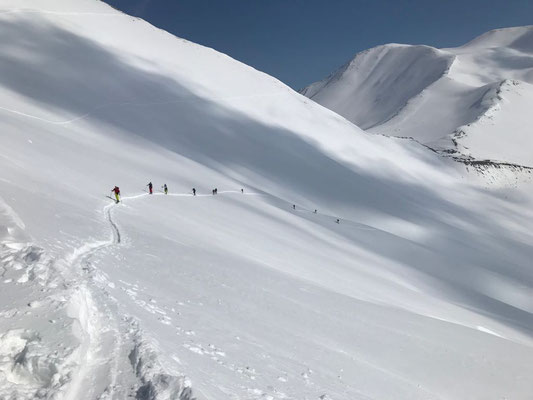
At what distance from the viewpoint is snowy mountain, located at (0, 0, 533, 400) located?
5.96 m

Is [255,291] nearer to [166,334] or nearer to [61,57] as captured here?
[166,334]

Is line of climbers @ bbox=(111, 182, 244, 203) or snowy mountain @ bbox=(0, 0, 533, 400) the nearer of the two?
snowy mountain @ bbox=(0, 0, 533, 400)

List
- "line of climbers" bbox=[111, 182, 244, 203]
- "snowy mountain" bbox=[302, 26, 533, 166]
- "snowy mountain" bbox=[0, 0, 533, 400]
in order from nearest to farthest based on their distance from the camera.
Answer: "snowy mountain" bbox=[0, 0, 533, 400]
"line of climbers" bbox=[111, 182, 244, 203]
"snowy mountain" bbox=[302, 26, 533, 166]

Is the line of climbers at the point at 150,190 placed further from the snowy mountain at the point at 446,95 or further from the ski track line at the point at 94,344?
the snowy mountain at the point at 446,95

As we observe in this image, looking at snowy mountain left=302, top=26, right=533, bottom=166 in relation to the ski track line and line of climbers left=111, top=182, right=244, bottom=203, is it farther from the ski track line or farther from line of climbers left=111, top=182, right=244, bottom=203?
the ski track line

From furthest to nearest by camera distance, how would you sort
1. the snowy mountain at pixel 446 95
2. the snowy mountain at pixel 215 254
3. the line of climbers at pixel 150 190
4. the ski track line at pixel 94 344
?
1. the snowy mountain at pixel 446 95
2. the line of climbers at pixel 150 190
3. the snowy mountain at pixel 215 254
4. the ski track line at pixel 94 344

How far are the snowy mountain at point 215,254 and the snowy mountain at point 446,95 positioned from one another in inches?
1763

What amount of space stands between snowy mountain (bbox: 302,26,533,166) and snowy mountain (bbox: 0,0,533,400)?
4479 cm

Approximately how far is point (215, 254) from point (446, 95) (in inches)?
5569

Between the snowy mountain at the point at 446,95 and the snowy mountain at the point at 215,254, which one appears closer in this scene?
the snowy mountain at the point at 215,254

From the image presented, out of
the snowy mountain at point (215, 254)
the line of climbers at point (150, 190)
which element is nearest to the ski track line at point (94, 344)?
the snowy mountain at point (215, 254)

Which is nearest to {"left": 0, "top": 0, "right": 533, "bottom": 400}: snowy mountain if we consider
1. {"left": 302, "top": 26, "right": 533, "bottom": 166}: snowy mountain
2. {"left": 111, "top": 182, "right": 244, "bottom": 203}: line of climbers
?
{"left": 111, "top": 182, "right": 244, "bottom": 203}: line of climbers

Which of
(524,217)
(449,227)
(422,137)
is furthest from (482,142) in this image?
(449,227)

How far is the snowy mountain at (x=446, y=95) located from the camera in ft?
339
